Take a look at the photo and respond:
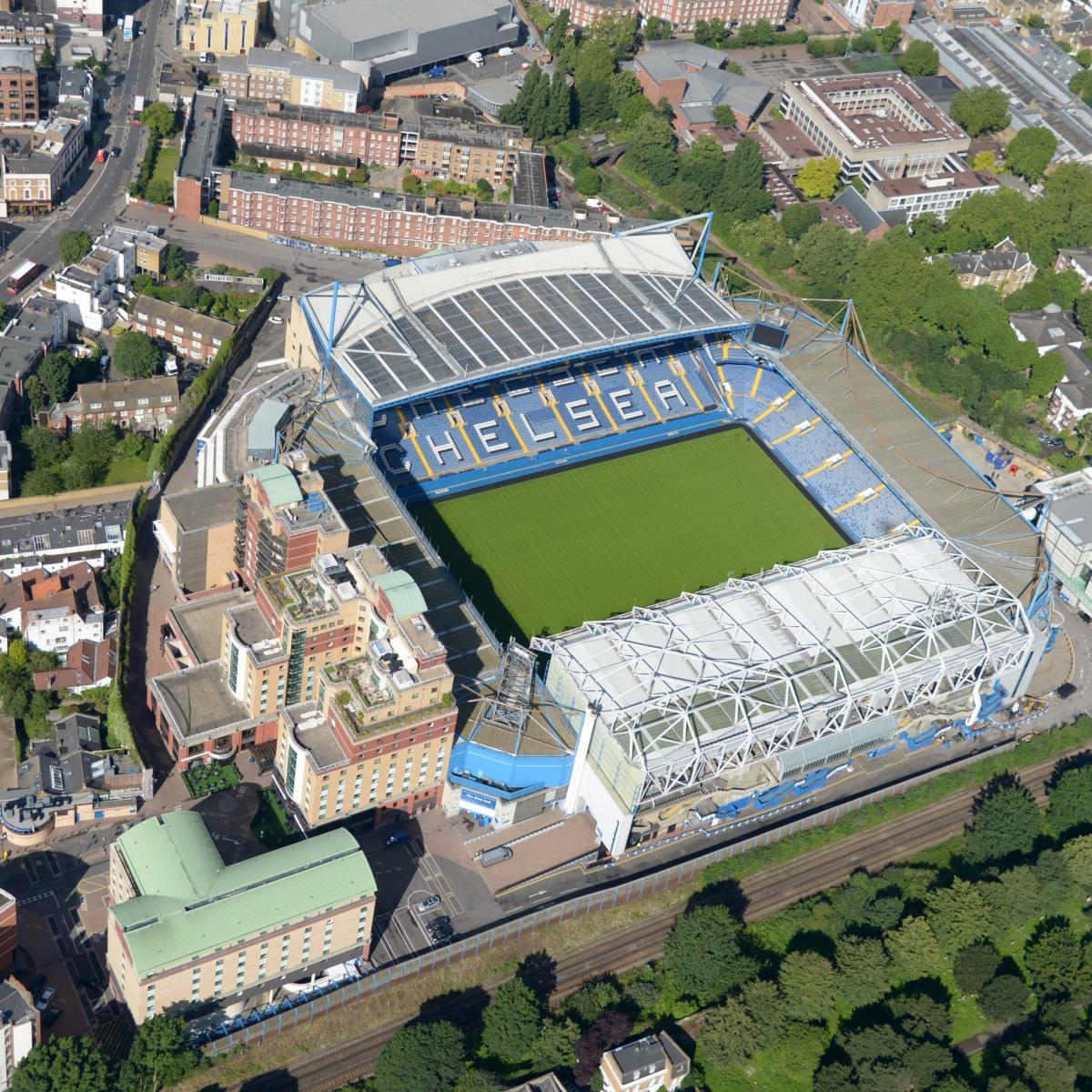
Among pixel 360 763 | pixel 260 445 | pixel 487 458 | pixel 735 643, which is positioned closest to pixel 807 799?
pixel 735 643

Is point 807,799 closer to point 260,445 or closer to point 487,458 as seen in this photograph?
point 487,458

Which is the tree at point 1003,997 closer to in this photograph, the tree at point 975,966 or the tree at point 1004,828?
the tree at point 975,966

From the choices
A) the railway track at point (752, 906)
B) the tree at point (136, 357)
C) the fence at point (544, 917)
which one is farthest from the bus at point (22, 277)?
the railway track at point (752, 906)

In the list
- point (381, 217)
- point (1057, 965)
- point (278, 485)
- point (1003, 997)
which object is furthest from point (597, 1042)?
point (381, 217)

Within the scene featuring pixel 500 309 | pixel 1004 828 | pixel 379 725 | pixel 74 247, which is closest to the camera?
pixel 379 725

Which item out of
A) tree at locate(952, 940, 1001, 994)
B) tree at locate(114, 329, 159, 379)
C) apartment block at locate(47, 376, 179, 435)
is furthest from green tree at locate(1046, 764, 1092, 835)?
tree at locate(114, 329, 159, 379)

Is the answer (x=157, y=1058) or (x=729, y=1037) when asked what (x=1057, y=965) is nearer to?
(x=729, y=1037)
